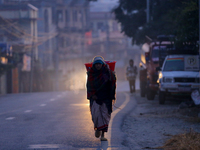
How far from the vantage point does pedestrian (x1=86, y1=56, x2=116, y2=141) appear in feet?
26.0

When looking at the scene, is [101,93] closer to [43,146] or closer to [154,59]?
[43,146]

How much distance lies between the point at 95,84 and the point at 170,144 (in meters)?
1.87

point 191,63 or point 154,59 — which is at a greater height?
point 154,59

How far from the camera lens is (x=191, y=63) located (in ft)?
51.7

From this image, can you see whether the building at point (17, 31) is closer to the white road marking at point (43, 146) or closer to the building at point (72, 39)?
the building at point (72, 39)

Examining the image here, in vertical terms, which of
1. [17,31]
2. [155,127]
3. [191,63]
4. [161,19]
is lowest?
[155,127]

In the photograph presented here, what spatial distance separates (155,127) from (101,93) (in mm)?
2782

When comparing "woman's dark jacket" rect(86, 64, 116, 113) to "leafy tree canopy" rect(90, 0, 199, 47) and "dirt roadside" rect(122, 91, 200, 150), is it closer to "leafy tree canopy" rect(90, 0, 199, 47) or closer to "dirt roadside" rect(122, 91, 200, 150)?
"dirt roadside" rect(122, 91, 200, 150)

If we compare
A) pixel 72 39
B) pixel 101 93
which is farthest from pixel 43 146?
pixel 72 39

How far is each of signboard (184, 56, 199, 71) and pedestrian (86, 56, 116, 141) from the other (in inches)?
328

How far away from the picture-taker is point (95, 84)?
314 inches

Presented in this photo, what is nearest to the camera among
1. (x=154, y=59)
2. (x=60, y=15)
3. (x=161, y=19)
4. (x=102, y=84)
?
(x=102, y=84)

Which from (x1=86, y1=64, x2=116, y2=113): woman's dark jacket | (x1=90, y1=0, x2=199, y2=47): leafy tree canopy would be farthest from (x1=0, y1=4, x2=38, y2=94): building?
(x1=86, y1=64, x2=116, y2=113): woman's dark jacket

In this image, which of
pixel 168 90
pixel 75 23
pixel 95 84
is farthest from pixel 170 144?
pixel 75 23
